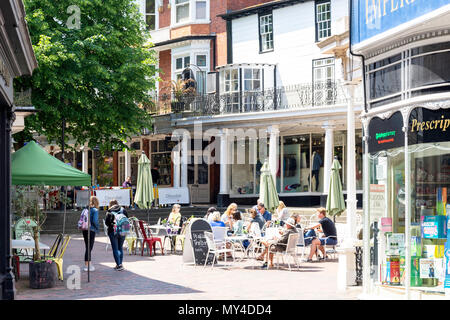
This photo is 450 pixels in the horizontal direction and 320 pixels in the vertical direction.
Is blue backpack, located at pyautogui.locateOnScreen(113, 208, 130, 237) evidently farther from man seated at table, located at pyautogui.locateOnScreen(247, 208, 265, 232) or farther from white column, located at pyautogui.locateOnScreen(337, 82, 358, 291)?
white column, located at pyautogui.locateOnScreen(337, 82, 358, 291)

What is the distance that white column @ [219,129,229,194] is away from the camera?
3262 cm

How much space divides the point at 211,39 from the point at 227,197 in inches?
327

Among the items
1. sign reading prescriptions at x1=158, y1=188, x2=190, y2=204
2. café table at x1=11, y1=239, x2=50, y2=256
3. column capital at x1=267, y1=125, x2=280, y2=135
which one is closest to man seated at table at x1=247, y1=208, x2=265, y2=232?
café table at x1=11, y1=239, x2=50, y2=256

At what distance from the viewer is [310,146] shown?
1265 inches

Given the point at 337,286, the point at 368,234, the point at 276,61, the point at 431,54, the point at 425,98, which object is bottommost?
the point at 337,286

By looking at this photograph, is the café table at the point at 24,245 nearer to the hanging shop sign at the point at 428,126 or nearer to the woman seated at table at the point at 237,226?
the woman seated at table at the point at 237,226

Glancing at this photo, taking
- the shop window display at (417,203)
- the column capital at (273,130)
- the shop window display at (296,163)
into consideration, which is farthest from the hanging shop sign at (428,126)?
the shop window display at (296,163)

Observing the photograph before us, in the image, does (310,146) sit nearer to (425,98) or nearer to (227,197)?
(227,197)

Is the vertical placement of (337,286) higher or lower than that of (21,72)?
lower

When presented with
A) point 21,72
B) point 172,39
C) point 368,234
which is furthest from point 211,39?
point 368,234

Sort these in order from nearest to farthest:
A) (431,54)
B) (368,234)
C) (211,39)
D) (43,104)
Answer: (431,54) < (368,234) < (43,104) < (211,39)

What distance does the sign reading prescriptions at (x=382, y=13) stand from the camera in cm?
955

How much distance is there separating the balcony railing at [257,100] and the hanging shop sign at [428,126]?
17974mm

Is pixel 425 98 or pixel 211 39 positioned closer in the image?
pixel 425 98
